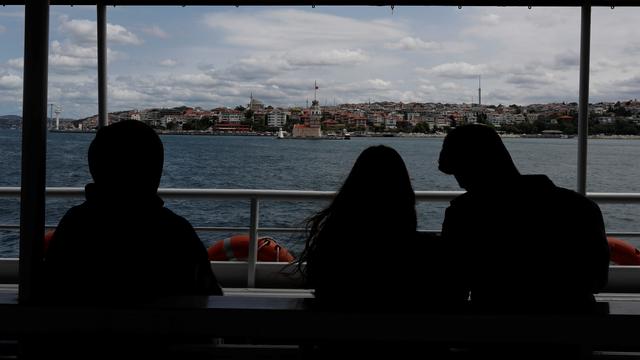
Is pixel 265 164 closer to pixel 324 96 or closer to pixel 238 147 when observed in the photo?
pixel 324 96

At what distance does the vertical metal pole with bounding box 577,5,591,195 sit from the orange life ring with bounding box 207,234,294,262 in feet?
6.47

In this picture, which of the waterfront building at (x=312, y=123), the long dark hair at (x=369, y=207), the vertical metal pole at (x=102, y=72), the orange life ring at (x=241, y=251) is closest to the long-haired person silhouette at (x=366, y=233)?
the long dark hair at (x=369, y=207)

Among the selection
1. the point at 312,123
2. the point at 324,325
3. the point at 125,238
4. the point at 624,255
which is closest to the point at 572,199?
the point at 324,325

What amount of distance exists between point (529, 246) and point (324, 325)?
0.62m

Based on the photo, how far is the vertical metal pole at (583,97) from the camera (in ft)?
10.2

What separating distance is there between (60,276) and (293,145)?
1982 inches

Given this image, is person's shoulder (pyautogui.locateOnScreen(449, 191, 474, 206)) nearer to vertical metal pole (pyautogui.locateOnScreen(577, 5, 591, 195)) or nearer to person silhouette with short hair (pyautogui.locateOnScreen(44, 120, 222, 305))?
person silhouette with short hair (pyautogui.locateOnScreen(44, 120, 222, 305))

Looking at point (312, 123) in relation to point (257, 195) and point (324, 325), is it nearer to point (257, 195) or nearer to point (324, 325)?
point (257, 195)

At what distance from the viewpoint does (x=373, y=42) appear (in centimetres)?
4959

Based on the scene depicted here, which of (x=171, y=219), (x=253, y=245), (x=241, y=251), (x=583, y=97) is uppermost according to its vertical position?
(x=583, y=97)

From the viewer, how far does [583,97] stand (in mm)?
3164

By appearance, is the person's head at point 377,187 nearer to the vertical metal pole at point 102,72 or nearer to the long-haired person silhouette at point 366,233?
the long-haired person silhouette at point 366,233
